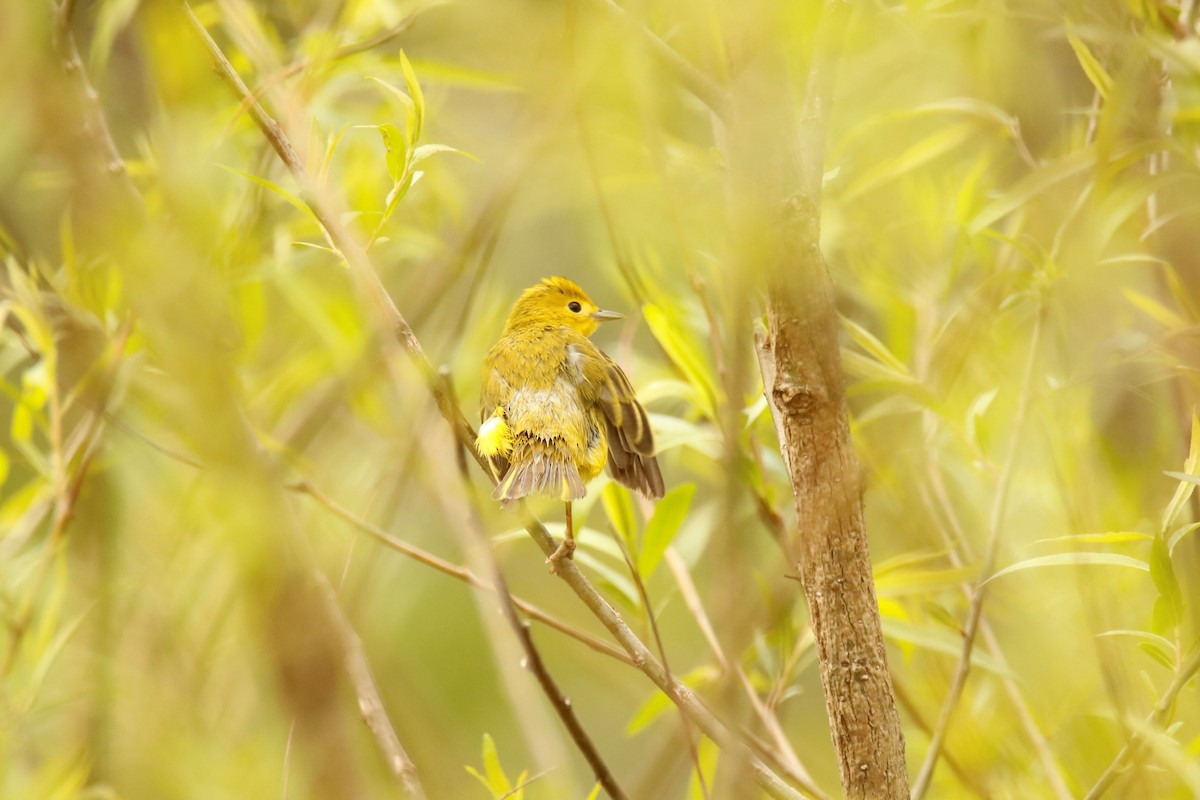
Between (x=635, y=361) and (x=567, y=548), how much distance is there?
2.64 feet

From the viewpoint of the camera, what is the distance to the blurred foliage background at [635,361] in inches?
40.3

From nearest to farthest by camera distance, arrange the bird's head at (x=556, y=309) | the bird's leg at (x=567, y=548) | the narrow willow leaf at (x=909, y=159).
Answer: the bird's leg at (x=567, y=548) → the narrow willow leaf at (x=909, y=159) → the bird's head at (x=556, y=309)

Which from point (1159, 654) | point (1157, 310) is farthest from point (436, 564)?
point (1157, 310)

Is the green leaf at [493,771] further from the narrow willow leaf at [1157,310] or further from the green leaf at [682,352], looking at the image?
the narrow willow leaf at [1157,310]

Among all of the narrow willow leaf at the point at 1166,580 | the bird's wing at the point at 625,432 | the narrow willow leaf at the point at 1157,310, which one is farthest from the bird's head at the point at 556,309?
the narrow willow leaf at the point at 1166,580

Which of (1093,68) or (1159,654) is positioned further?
(1093,68)

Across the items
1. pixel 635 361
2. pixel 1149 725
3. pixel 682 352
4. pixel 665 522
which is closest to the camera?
pixel 1149 725

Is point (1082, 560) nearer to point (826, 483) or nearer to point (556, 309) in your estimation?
point (826, 483)

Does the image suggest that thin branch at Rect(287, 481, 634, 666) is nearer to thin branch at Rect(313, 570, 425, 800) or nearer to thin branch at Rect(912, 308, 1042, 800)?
thin branch at Rect(313, 570, 425, 800)

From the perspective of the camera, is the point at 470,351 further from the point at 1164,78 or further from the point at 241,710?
the point at 1164,78

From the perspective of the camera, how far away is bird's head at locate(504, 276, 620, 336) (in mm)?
2100

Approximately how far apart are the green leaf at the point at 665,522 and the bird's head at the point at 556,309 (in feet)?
2.45

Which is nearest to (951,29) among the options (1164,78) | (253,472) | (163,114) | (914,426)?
(1164,78)

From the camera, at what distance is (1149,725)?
926 mm
